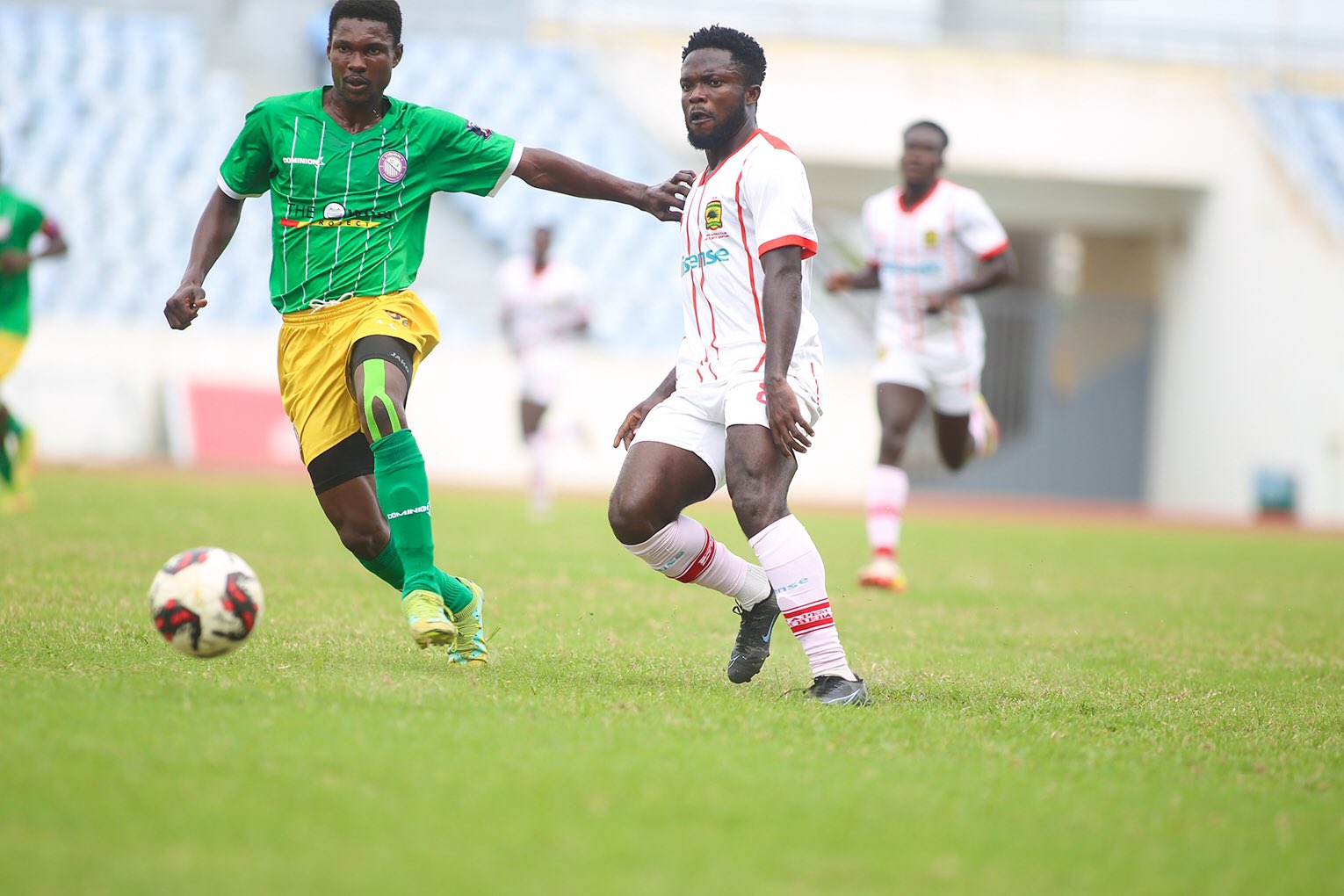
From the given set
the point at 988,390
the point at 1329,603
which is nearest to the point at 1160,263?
the point at 988,390

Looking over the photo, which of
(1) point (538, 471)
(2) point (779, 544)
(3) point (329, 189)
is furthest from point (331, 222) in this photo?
(1) point (538, 471)

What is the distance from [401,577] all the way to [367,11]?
2.30 meters

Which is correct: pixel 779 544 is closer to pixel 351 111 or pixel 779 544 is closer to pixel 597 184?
pixel 597 184

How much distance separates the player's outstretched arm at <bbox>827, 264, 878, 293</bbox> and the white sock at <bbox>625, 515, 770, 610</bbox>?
447 centimetres

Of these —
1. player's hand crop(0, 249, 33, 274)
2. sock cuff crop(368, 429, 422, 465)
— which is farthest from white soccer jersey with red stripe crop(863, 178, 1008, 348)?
player's hand crop(0, 249, 33, 274)

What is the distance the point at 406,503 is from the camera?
579 cm

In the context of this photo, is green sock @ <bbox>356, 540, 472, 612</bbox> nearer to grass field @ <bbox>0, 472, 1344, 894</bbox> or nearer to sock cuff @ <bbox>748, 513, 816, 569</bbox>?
grass field @ <bbox>0, 472, 1344, 894</bbox>

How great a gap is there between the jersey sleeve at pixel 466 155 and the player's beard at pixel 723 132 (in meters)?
0.88

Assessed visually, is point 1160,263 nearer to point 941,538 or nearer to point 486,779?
point 941,538

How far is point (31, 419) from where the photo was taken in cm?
1995

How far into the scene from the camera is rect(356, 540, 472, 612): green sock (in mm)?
5945

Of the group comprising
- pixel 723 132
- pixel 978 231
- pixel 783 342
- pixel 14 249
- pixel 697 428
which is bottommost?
pixel 697 428

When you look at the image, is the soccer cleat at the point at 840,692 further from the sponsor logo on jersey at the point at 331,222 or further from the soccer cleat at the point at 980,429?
the soccer cleat at the point at 980,429

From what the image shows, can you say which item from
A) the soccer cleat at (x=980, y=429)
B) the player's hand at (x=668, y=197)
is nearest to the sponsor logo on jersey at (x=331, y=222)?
the player's hand at (x=668, y=197)
